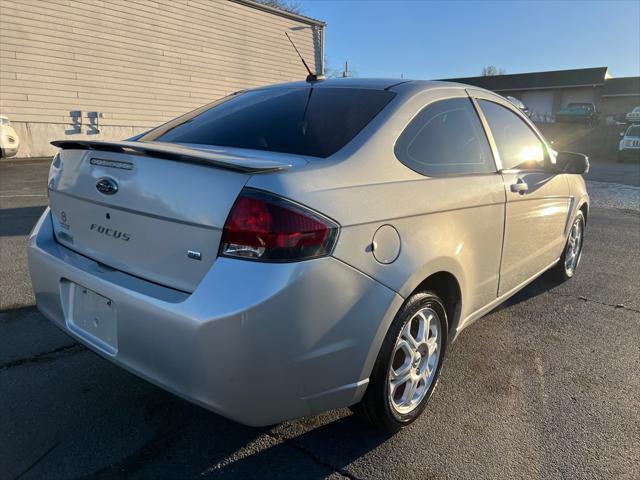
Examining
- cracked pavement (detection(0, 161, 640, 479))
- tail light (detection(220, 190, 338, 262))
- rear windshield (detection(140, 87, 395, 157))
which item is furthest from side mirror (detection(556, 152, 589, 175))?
tail light (detection(220, 190, 338, 262))

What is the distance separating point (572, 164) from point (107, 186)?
3340 millimetres

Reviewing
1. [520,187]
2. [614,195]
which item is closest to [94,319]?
[520,187]

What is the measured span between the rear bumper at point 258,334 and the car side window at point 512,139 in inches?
65.2

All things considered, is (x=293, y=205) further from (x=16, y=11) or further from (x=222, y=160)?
(x=16, y=11)

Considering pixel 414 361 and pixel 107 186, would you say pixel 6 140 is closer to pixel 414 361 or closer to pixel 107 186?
pixel 107 186

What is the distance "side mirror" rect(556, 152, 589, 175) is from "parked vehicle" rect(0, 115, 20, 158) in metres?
12.4

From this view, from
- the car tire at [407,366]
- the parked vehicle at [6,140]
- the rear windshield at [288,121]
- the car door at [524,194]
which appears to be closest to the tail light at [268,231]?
the rear windshield at [288,121]

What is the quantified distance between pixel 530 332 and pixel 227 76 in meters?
17.0

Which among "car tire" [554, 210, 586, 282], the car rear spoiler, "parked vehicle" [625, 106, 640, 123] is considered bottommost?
"car tire" [554, 210, 586, 282]

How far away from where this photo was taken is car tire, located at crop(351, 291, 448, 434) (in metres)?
2.29

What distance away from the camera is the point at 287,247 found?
188 centimetres

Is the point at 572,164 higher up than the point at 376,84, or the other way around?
the point at 376,84

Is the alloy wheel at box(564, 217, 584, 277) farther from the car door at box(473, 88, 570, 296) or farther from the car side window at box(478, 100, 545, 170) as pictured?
the car side window at box(478, 100, 545, 170)

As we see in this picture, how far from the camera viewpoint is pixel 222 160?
2.01 m
